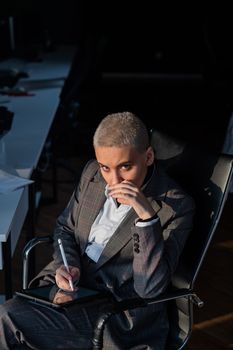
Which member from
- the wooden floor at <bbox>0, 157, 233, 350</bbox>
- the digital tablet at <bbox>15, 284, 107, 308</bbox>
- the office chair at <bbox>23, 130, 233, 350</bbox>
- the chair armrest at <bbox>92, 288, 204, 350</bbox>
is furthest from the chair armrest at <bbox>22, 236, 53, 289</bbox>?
the wooden floor at <bbox>0, 157, 233, 350</bbox>

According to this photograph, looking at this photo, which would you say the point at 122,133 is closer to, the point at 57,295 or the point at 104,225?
the point at 104,225

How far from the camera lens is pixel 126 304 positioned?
2.52 m

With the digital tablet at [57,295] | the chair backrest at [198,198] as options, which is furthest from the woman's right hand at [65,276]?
the chair backrest at [198,198]

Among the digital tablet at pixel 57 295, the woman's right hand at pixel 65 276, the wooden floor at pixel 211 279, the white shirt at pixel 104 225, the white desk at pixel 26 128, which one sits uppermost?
the white desk at pixel 26 128

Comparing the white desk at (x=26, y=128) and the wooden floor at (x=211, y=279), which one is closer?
the white desk at (x=26, y=128)

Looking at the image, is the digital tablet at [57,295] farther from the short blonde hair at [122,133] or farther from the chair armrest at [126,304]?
the short blonde hair at [122,133]

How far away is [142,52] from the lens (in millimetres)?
9195

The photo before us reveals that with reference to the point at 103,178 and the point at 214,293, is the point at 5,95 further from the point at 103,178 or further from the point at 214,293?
the point at 103,178

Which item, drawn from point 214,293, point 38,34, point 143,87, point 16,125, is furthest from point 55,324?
point 143,87

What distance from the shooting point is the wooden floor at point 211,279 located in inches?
147

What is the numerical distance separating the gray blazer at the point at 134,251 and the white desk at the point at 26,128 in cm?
21

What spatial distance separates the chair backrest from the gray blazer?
7 cm

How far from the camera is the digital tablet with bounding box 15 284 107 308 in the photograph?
2.63 meters

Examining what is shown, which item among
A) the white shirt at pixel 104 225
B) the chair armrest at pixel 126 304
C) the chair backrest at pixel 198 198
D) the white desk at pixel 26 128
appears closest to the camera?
the chair armrest at pixel 126 304
